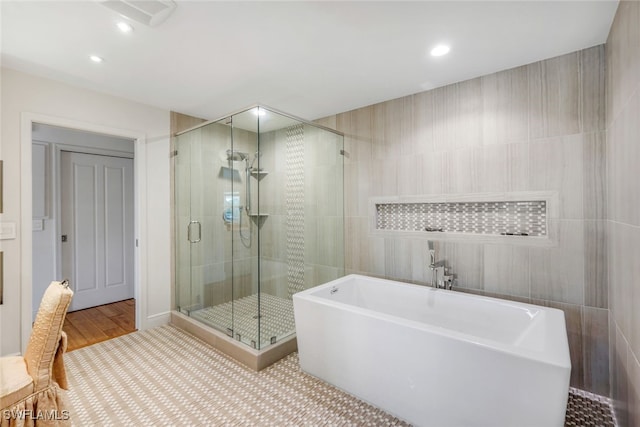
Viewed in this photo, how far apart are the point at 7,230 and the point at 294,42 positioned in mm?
2647

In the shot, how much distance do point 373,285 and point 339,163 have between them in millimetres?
1407

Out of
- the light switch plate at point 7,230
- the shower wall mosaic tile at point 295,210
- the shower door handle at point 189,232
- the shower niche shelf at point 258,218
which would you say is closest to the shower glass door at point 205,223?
the shower door handle at point 189,232

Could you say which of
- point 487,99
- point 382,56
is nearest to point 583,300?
point 487,99

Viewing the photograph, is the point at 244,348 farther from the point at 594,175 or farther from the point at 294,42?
the point at 594,175

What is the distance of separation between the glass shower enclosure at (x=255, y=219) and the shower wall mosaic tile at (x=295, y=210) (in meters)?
0.01

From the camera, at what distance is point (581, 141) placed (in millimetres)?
1982

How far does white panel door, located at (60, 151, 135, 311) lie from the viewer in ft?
11.8

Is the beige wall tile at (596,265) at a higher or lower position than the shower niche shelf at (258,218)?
lower

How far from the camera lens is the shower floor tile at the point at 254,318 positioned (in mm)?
2602

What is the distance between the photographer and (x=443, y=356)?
1.56 metres

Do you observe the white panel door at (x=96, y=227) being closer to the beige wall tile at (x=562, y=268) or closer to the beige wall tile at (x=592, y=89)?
the beige wall tile at (x=562, y=268)

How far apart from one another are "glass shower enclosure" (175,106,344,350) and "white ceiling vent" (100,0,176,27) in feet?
3.03

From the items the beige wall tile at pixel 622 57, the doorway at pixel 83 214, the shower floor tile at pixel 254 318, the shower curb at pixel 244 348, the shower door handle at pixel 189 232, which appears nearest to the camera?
the beige wall tile at pixel 622 57

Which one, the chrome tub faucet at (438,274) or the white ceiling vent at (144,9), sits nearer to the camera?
the white ceiling vent at (144,9)
